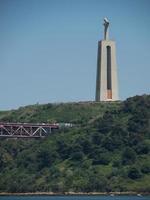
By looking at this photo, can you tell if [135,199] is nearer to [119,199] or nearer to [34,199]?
[119,199]

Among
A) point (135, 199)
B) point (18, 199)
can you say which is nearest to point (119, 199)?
point (135, 199)

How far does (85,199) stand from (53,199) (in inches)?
179

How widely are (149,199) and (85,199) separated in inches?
397

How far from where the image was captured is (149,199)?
7505 inches

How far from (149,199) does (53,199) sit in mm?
14402

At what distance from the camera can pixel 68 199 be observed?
195 metres

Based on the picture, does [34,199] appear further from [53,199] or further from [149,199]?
[149,199]

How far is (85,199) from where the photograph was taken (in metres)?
196

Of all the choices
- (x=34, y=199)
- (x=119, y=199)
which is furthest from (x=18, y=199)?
(x=119, y=199)

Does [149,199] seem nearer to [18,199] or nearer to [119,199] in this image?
[119,199]

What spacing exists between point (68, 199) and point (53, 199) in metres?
2.74

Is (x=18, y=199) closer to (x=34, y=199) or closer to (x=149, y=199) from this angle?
(x=34, y=199)

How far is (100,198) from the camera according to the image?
652 ft

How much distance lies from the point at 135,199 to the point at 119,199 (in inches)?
101
